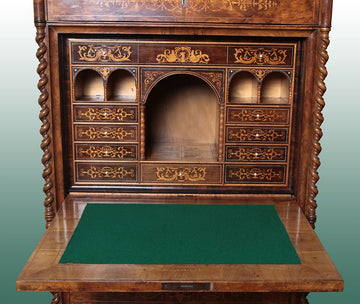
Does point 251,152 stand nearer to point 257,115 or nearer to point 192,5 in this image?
point 257,115

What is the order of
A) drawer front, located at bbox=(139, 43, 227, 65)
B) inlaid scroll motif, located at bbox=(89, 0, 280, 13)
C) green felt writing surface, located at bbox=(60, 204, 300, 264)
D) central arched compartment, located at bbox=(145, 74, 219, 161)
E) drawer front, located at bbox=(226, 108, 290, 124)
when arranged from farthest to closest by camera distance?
central arched compartment, located at bbox=(145, 74, 219, 161) < drawer front, located at bbox=(226, 108, 290, 124) < drawer front, located at bbox=(139, 43, 227, 65) < inlaid scroll motif, located at bbox=(89, 0, 280, 13) < green felt writing surface, located at bbox=(60, 204, 300, 264)

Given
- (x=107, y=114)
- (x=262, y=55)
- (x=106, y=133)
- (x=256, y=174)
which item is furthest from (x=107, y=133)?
(x=262, y=55)

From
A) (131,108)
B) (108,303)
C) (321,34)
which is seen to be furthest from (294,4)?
(108,303)

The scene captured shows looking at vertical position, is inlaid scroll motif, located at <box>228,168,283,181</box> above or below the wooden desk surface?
above

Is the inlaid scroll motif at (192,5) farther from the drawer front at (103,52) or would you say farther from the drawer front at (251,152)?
the drawer front at (251,152)

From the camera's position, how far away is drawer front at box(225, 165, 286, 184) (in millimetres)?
4145

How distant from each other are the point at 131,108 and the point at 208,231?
1101mm

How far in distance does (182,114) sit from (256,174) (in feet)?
2.87

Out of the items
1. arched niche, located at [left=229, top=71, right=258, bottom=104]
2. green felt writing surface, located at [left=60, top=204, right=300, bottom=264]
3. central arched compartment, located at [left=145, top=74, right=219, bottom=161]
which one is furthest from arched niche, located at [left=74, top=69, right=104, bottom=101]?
arched niche, located at [left=229, top=71, right=258, bottom=104]

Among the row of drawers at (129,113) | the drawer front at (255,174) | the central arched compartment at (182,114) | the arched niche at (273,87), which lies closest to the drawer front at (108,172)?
the row of drawers at (129,113)

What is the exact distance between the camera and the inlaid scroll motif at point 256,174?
4148 millimetres

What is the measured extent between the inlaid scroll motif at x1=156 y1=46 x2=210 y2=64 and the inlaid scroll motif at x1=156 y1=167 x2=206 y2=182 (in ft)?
2.60

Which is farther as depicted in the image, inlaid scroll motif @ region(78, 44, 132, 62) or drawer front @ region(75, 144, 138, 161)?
drawer front @ region(75, 144, 138, 161)

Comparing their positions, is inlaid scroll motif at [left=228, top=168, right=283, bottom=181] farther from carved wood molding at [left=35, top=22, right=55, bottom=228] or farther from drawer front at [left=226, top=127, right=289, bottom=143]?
carved wood molding at [left=35, top=22, right=55, bottom=228]
